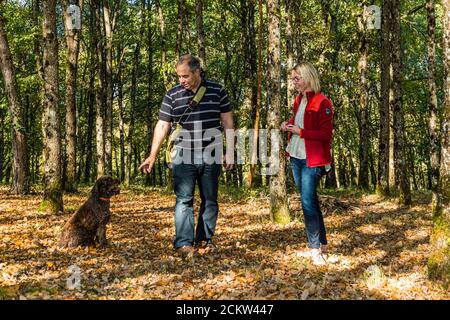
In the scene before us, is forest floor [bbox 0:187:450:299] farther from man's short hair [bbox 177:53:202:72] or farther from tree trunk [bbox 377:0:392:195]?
tree trunk [bbox 377:0:392:195]

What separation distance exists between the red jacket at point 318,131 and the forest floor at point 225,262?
1.52 metres

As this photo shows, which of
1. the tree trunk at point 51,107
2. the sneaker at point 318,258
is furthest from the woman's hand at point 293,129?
the tree trunk at point 51,107

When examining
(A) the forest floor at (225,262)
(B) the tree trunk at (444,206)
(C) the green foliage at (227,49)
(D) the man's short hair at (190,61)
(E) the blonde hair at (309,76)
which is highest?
(C) the green foliage at (227,49)

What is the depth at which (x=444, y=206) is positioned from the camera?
5004mm

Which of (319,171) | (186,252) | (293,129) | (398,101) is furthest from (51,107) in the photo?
(398,101)

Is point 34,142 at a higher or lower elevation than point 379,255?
higher

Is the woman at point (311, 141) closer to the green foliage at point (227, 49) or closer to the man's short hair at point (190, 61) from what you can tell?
the man's short hair at point (190, 61)

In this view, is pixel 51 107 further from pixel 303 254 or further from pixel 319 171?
pixel 319 171

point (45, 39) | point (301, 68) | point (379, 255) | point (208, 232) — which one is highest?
point (45, 39)

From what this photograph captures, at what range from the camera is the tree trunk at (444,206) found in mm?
4906

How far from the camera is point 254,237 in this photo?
822 centimetres
